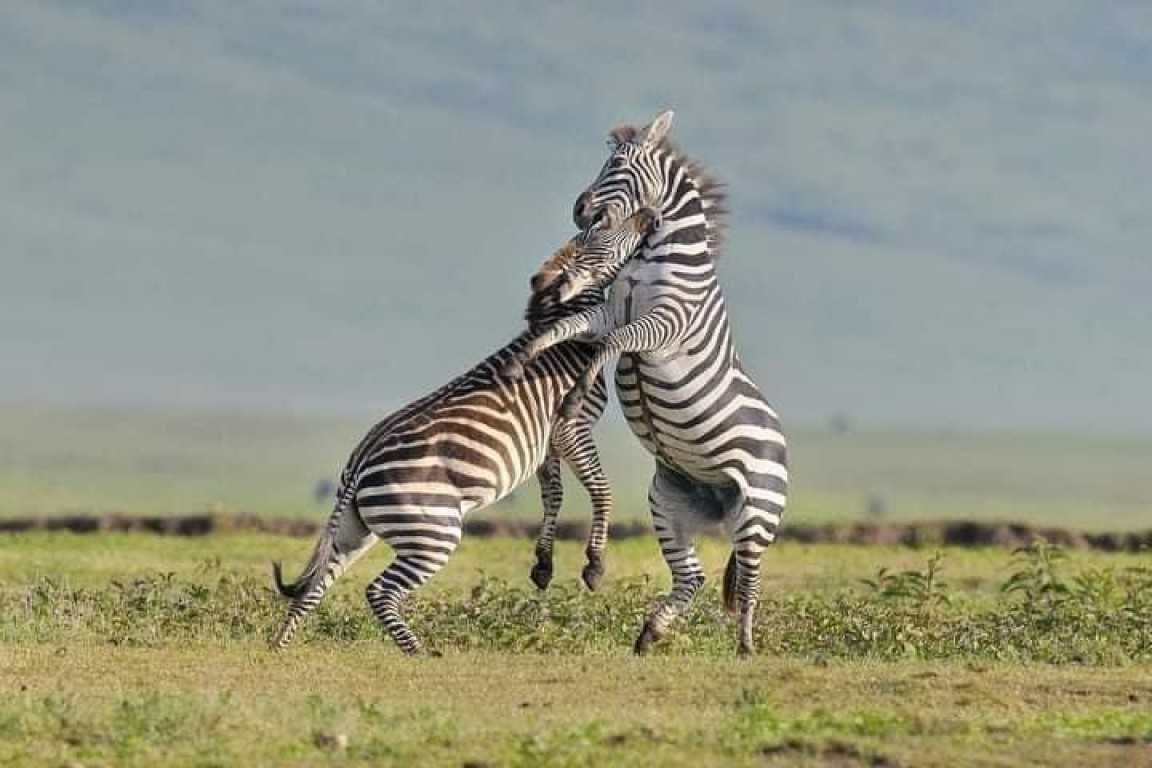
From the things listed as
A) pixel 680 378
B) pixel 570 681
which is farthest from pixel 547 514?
pixel 570 681

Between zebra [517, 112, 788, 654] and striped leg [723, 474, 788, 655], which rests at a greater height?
zebra [517, 112, 788, 654]

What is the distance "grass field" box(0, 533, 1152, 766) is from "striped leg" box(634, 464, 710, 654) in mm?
365

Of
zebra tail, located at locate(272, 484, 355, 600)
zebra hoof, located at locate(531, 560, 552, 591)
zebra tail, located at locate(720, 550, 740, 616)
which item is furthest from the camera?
zebra hoof, located at locate(531, 560, 552, 591)

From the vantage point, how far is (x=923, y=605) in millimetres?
17141

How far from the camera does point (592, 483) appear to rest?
1588cm

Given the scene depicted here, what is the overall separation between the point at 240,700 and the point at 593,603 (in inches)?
219

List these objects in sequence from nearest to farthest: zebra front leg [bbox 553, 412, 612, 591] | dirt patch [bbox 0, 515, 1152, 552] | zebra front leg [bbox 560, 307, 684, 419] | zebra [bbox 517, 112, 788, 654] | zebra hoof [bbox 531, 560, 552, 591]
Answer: zebra front leg [bbox 560, 307, 684, 419] < zebra [bbox 517, 112, 788, 654] < zebra front leg [bbox 553, 412, 612, 591] < zebra hoof [bbox 531, 560, 552, 591] < dirt patch [bbox 0, 515, 1152, 552]

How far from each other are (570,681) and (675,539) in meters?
2.73

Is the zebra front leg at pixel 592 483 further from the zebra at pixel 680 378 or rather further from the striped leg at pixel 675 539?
the zebra at pixel 680 378

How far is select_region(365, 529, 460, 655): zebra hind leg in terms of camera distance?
47.0 ft

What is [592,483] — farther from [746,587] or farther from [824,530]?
[824,530]

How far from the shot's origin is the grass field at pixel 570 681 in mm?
9852

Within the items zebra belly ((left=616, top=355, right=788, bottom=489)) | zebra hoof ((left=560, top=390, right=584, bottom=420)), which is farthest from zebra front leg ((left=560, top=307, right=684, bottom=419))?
zebra belly ((left=616, top=355, right=788, bottom=489))

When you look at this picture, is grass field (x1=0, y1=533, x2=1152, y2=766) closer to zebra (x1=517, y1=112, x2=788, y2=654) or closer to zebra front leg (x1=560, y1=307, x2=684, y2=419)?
zebra (x1=517, y1=112, x2=788, y2=654)
